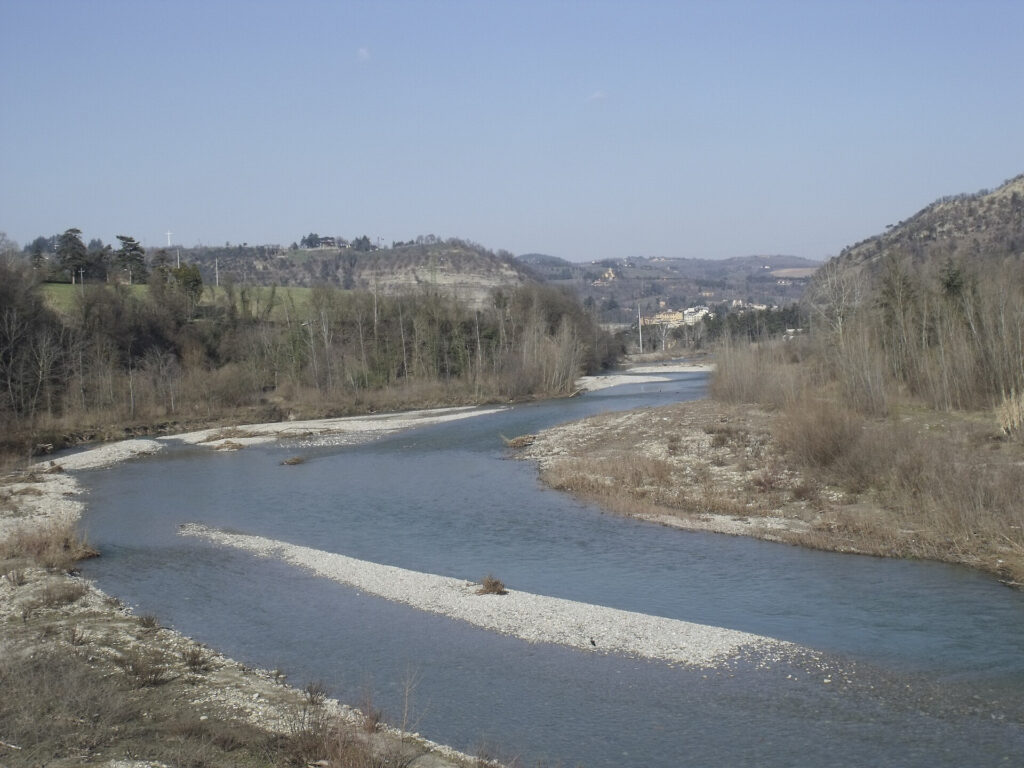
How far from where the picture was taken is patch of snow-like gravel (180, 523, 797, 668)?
13.6m

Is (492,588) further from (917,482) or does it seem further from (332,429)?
(332,429)

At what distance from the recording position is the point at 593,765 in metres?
10.0

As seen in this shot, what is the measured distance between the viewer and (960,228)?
321 ft

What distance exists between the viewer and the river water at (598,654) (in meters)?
10.7

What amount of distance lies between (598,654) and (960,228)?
327 feet

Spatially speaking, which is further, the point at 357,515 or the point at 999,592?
the point at 357,515

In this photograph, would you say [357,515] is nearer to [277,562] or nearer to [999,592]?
[277,562]

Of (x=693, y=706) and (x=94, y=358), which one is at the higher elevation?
(x=94, y=358)

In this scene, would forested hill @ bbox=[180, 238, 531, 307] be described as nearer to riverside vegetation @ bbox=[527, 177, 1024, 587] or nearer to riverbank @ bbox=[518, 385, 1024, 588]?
riverside vegetation @ bbox=[527, 177, 1024, 587]

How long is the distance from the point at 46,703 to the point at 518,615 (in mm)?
7725

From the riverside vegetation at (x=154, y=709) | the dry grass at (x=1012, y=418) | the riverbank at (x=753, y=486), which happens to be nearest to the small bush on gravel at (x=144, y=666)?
the riverside vegetation at (x=154, y=709)

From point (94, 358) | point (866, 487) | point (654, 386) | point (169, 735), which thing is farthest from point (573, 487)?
point (654, 386)

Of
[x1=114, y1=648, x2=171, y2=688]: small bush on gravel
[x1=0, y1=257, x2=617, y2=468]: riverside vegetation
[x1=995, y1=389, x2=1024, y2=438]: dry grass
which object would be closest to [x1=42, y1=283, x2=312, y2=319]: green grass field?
[x1=0, y1=257, x2=617, y2=468]: riverside vegetation

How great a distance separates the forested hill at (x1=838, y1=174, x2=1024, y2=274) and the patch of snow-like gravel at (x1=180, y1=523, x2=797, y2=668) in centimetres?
7244
